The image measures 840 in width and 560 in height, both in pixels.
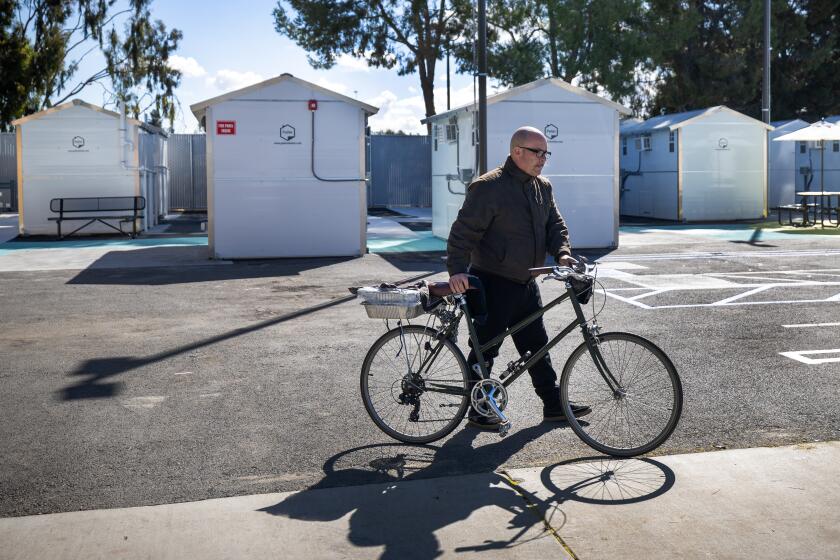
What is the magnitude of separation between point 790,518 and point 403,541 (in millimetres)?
1700

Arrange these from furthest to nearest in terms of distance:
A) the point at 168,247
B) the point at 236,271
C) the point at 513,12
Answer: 1. the point at 513,12
2. the point at 168,247
3. the point at 236,271

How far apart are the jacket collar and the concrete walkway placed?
168cm

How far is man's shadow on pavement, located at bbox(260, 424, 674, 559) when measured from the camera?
432 cm

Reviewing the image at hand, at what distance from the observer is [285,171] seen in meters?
16.9

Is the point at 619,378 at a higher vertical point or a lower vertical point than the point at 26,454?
Answer: higher

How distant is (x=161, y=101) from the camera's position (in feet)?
171

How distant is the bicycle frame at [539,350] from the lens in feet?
17.9

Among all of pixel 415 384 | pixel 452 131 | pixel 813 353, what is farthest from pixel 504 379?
pixel 452 131

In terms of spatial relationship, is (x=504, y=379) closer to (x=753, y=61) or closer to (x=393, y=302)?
(x=393, y=302)

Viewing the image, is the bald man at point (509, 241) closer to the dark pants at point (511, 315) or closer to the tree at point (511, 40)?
the dark pants at point (511, 315)

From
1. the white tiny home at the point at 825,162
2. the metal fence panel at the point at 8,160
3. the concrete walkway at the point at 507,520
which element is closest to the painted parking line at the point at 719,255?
the concrete walkway at the point at 507,520

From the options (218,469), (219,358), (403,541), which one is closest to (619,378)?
(403,541)

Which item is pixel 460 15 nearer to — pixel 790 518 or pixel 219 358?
pixel 219 358

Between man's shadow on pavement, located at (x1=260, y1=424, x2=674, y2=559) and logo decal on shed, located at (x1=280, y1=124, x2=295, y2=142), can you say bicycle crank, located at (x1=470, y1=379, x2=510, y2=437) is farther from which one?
logo decal on shed, located at (x1=280, y1=124, x2=295, y2=142)
